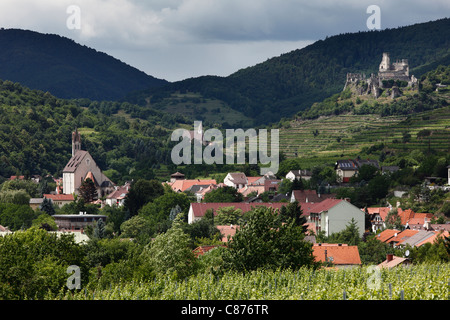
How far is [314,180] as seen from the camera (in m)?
102

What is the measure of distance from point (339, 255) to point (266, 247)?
15.7m

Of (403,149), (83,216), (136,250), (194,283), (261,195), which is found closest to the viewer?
(194,283)

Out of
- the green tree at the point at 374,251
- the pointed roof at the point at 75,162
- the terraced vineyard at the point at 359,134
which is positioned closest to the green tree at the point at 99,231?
the green tree at the point at 374,251

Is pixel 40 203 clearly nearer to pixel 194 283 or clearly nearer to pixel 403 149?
pixel 403 149

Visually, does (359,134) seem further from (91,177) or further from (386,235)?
(386,235)

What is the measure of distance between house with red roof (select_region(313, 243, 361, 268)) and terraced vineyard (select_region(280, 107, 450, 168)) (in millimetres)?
60508

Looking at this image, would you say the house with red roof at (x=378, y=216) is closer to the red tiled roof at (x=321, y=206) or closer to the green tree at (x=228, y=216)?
the red tiled roof at (x=321, y=206)

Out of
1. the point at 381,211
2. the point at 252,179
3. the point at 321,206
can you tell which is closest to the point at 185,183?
the point at 252,179

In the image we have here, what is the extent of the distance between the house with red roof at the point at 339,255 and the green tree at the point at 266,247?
1159 cm

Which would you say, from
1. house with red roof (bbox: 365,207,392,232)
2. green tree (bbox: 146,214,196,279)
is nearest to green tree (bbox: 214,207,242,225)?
house with red roof (bbox: 365,207,392,232)

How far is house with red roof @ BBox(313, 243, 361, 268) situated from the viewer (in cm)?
4831
